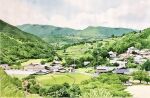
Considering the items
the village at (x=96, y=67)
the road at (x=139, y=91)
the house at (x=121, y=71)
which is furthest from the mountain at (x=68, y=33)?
the road at (x=139, y=91)

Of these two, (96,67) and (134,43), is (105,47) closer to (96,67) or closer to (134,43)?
(96,67)

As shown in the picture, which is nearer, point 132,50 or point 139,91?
point 139,91

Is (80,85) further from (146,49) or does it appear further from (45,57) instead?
(146,49)

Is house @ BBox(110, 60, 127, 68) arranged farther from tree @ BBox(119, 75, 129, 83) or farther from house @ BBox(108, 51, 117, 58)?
tree @ BBox(119, 75, 129, 83)

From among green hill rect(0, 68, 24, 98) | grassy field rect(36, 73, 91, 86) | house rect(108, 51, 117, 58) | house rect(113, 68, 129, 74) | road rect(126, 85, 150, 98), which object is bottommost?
road rect(126, 85, 150, 98)

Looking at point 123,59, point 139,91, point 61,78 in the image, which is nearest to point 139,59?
point 123,59

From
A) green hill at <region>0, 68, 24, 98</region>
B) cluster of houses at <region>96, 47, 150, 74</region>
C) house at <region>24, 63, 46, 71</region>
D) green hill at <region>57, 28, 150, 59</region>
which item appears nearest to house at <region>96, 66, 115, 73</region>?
cluster of houses at <region>96, 47, 150, 74</region>
